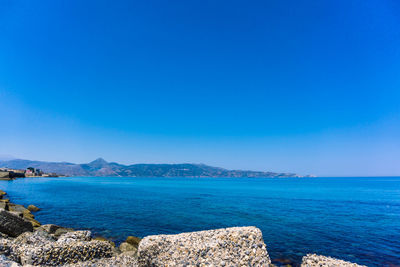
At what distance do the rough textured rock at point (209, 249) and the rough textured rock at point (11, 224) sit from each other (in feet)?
40.6

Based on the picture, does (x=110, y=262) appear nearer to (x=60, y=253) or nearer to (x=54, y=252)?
(x=60, y=253)

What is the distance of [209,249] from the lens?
22.3ft

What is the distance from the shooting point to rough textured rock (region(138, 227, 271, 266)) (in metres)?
6.63

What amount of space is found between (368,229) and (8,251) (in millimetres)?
34830

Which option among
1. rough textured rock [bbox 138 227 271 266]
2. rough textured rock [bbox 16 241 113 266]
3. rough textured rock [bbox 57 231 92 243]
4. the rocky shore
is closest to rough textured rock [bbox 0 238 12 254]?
the rocky shore

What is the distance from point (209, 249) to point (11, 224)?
15.2 meters

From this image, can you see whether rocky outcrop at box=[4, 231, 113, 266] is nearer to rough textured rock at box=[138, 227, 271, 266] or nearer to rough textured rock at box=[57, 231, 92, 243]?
rough textured rock at box=[57, 231, 92, 243]

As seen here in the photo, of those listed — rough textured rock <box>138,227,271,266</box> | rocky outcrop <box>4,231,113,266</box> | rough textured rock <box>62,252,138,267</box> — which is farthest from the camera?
rocky outcrop <box>4,231,113,266</box>

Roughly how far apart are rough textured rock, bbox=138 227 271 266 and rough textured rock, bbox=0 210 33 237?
1237 centimetres

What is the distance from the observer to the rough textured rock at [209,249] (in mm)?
6629

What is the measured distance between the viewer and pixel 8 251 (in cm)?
948

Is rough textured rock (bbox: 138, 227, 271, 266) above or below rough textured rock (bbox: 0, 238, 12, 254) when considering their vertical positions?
above

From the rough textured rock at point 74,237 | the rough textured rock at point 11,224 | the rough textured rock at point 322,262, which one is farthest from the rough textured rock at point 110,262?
the rough textured rock at point 11,224

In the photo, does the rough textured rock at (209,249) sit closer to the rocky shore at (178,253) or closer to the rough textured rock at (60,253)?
the rocky shore at (178,253)
